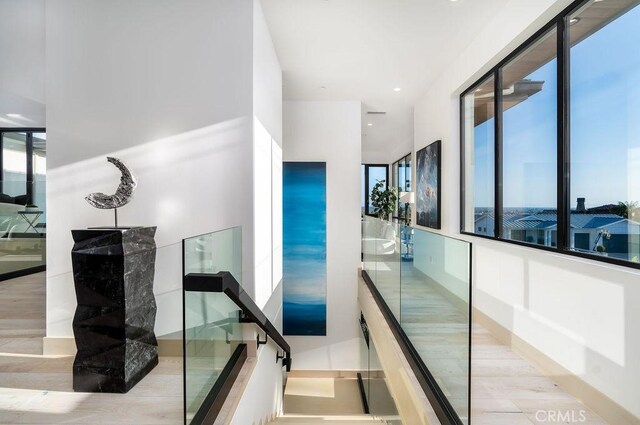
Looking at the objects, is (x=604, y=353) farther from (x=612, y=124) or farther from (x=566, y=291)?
(x=612, y=124)

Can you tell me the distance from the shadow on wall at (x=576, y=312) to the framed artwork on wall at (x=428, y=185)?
5.26 feet

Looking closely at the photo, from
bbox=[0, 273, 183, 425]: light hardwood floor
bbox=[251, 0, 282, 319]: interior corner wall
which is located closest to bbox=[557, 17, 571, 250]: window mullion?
bbox=[251, 0, 282, 319]: interior corner wall

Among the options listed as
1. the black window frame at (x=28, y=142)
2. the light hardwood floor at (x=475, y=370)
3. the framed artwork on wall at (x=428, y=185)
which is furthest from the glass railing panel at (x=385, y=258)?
the black window frame at (x=28, y=142)

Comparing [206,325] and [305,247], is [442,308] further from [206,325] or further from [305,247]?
[305,247]

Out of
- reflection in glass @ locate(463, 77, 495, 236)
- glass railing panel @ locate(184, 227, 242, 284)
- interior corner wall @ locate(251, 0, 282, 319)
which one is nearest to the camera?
glass railing panel @ locate(184, 227, 242, 284)

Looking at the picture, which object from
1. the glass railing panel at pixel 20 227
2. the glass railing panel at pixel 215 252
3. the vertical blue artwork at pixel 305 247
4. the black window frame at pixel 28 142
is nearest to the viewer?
the glass railing panel at pixel 215 252

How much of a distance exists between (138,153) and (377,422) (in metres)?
4.28

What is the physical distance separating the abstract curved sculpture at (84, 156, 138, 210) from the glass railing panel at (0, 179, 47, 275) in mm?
4344

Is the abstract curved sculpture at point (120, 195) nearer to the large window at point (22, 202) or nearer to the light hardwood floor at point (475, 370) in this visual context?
the light hardwood floor at point (475, 370)

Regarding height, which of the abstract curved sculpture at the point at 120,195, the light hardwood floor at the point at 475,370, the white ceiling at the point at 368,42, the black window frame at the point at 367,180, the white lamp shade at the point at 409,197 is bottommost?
the light hardwood floor at the point at 475,370

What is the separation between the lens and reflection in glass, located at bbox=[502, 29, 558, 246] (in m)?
2.79

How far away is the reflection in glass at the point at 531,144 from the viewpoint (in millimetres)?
2787

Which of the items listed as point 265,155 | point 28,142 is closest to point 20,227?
point 28,142

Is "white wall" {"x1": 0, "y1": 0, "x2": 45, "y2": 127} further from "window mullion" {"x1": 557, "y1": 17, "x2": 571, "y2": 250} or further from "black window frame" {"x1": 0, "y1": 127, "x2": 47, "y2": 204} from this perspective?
"window mullion" {"x1": 557, "y1": 17, "x2": 571, "y2": 250}
